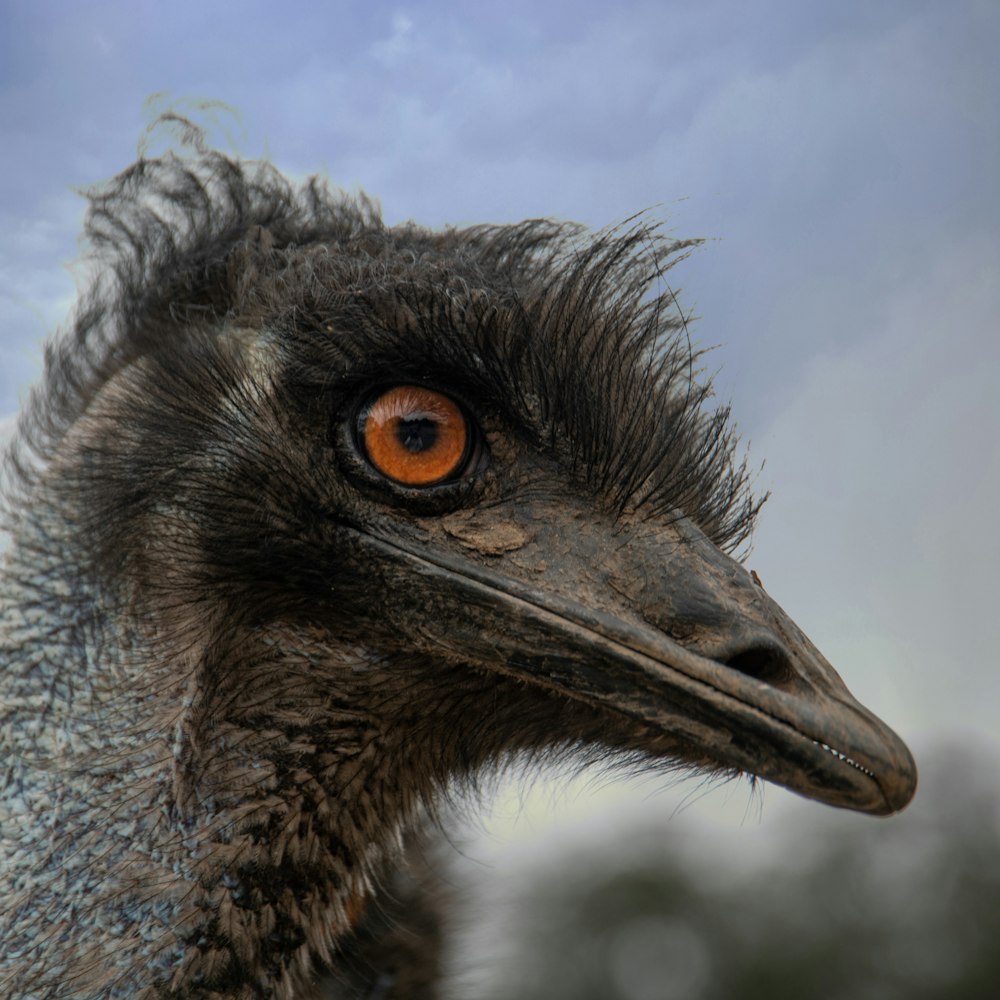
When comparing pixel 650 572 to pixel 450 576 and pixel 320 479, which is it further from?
pixel 320 479

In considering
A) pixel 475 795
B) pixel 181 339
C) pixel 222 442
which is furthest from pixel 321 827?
pixel 181 339

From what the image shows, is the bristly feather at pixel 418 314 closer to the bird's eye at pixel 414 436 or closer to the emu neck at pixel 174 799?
the bird's eye at pixel 414 436

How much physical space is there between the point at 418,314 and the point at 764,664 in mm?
811

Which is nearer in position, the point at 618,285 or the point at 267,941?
the point at 267,941

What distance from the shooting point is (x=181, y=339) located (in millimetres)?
2525

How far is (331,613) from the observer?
2309 mm

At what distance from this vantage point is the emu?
210cm

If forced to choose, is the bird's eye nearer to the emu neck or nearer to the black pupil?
the black pupil

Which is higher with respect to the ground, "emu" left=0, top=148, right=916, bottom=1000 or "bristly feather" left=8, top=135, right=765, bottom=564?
"bristly feather" left=8, top=135, right=765, bottom=564

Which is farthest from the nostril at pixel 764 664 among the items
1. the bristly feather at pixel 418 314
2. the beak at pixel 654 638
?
the bristly feather at pixel 418 314

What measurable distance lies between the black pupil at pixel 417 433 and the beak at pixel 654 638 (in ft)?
0.43

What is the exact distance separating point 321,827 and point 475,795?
1.51 ft

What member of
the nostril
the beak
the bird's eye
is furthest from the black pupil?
the nostril

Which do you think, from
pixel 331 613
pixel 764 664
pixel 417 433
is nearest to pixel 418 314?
pixel 417 433
